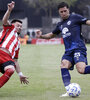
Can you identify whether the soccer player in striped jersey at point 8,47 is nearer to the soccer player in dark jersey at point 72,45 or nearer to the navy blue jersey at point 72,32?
the soccer player in dark jersey at point 72,45

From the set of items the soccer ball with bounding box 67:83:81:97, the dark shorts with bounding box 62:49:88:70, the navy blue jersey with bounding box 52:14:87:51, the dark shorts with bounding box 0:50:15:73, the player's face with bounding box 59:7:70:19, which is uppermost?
the player's face with bounding box 59:7:70:19

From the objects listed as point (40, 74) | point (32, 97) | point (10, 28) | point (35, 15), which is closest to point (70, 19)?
point (10, 28)

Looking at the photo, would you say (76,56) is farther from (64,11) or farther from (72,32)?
(64,11)

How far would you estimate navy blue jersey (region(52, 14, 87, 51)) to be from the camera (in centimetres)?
906

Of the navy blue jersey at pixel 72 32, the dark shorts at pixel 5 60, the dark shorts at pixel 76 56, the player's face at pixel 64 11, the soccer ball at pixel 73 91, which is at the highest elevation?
the player's face at pixel 64 11

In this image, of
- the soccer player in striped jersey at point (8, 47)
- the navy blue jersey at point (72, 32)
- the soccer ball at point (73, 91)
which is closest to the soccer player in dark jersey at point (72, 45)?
the navy blue jersey at point (72, 32)

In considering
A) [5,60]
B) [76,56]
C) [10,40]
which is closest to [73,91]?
[76,56]

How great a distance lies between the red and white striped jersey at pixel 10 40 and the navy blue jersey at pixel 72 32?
3.54ft

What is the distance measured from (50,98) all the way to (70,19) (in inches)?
73.8

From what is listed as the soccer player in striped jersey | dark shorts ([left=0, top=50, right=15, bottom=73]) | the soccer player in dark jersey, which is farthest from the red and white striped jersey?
the soccer player in dark jersey

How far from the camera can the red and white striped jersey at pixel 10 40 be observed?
8.65m

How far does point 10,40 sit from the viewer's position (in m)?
8.70

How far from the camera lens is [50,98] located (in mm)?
8414

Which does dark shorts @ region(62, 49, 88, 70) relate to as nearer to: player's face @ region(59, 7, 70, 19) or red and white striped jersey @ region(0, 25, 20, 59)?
player's face @ region(59, 7, 70, 19)
